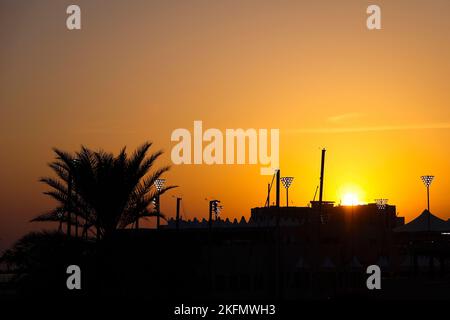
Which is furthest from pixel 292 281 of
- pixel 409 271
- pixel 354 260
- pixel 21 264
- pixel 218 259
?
pixel 409 271

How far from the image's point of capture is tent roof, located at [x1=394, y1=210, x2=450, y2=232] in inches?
2402

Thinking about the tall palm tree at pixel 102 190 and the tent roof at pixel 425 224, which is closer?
the tall palm tree at pixel 102 190

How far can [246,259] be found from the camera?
41.8 metres

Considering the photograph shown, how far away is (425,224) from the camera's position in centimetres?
6178

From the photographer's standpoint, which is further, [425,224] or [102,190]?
[425,224]

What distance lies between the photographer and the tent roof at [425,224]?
61.0m

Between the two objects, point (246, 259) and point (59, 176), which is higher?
point (59, 176)

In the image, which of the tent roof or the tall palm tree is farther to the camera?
the tent roof
